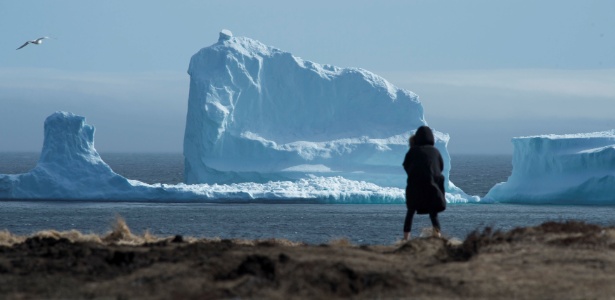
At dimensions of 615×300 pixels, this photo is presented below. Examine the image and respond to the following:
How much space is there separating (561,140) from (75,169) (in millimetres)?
16826

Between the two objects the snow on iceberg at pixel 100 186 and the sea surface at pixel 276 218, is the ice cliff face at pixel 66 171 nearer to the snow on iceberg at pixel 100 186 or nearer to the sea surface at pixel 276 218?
the snow on iceberg at pixel 100 186

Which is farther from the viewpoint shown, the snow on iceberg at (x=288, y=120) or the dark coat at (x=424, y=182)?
the snow on iceberg at (x=288, y=120)

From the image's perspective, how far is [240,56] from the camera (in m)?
38.2

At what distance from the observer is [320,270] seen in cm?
684

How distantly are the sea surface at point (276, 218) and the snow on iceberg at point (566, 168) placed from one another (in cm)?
51

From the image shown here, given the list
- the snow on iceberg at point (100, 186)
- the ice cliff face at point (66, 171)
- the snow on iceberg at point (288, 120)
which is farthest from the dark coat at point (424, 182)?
the ice cliff face at point (66, 171)

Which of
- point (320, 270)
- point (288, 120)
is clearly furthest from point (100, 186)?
point (320, 270)

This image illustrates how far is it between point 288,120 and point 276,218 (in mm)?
8589

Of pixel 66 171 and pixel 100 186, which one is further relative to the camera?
pixel 100 186

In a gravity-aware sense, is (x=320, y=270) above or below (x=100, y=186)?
below

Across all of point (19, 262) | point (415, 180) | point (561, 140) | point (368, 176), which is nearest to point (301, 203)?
point (368, 176)

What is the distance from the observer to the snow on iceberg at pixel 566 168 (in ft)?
114

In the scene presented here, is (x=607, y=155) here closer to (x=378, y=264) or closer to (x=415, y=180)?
(x=415, y=180)

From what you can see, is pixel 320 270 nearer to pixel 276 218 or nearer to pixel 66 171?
pixel 276 218
